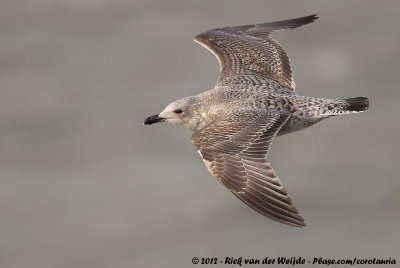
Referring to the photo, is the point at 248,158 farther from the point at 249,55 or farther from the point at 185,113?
the point at 249,55

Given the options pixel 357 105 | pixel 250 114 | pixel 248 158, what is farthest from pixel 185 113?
pixel 357 105

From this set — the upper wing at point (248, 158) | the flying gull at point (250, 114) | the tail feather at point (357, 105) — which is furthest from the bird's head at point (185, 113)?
the tail feather at point (357, 105)

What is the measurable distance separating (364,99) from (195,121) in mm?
1723

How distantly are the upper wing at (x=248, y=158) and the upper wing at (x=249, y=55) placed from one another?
1.20 meters

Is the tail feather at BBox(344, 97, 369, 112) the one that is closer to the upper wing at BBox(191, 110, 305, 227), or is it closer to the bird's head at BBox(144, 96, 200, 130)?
the upper wing at BBox(191, 110, 305, 227)

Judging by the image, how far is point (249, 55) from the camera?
34.3ft

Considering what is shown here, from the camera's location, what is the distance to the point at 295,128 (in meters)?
9.13

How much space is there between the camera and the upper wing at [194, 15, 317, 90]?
33.1 ft

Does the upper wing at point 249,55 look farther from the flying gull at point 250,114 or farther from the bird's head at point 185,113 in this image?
the bird's head at point 185,113

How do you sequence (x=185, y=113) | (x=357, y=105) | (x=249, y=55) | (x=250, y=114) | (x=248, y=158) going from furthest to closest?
(x=249, y=55) < (x=185, y=113) < (x=357, y=105) < (x=250, y=114) < (x=248, y=158)

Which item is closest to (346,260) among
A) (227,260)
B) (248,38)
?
(227,260)

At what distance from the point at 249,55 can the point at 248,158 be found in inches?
95.5

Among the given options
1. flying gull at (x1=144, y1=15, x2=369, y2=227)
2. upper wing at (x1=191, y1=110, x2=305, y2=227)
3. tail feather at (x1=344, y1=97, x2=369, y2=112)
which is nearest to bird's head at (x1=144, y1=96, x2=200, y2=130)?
flying gull at (x1=144, y1=15, x2=369, y2=227)

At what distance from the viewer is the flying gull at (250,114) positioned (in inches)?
316
